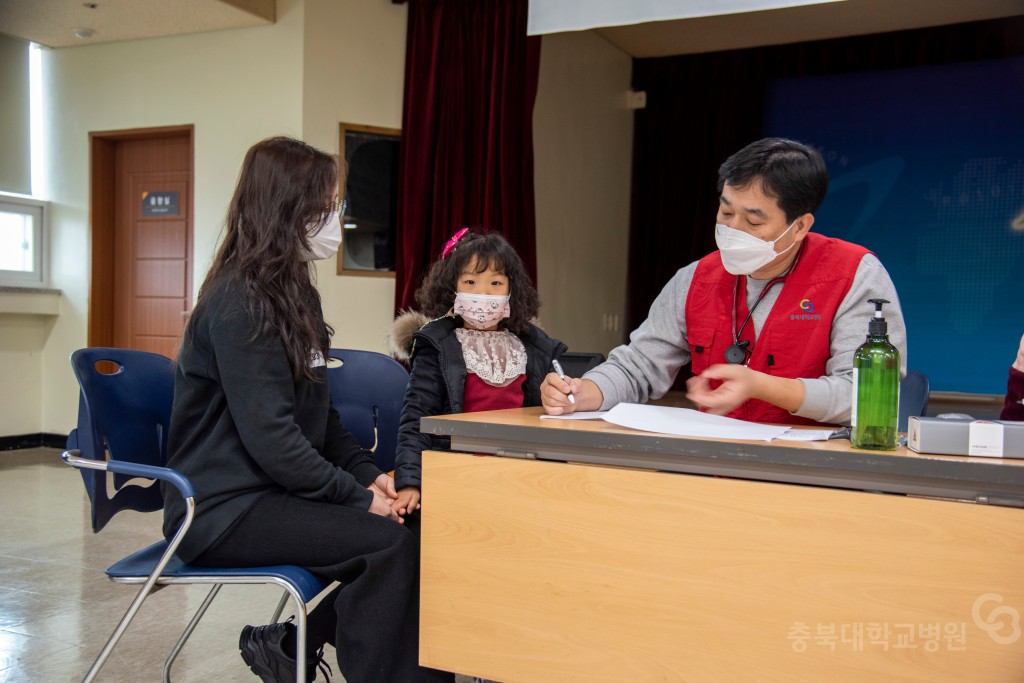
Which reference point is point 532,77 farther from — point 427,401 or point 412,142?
point 427,401

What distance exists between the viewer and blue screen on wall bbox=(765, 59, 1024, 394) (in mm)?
6652

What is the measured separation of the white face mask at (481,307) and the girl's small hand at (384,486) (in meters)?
0.43

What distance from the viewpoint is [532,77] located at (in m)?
5.51

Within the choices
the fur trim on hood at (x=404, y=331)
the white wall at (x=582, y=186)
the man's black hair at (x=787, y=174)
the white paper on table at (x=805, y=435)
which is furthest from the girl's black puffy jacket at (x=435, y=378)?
the white wall at (x=582, y=186)

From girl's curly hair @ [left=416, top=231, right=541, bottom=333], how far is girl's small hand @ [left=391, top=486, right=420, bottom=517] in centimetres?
54

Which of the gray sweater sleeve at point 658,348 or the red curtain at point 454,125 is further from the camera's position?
the red curtain at point 454,125

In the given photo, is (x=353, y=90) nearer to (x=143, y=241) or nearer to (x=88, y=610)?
(x=143, y=241)

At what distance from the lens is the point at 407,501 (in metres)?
1.92

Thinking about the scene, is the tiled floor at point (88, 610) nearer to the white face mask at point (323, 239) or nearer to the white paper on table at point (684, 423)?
the white face mask at point (323, 239)

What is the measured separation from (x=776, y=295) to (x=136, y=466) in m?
1.31

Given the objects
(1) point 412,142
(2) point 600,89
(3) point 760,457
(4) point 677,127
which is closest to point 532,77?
(1) point 412,142

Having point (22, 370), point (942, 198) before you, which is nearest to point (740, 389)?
point (22, 370)

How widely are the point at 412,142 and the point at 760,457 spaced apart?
4.37m

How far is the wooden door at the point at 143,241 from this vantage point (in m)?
5.92
